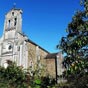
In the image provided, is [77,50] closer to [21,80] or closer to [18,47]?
[21,80]

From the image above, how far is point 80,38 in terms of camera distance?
13.0 metres

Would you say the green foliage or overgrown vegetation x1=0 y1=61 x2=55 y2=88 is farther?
the green foliage

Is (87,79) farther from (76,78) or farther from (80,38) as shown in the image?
(80,38)

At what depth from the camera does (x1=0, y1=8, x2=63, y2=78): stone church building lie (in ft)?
132

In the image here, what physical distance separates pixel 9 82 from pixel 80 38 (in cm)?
778

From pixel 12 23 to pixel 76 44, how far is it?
103 feet

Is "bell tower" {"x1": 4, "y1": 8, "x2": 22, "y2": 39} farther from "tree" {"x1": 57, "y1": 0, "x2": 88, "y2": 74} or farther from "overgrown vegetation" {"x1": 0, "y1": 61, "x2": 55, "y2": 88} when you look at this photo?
"tree" {"x1": 57, "y1": 0, "x2": 88, "y2": 74}

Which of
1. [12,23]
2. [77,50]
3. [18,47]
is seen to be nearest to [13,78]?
[77,50]

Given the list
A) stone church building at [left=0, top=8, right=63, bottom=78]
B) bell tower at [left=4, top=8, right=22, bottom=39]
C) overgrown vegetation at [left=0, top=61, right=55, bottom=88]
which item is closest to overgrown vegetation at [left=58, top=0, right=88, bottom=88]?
overgrown vegetation at [left=0, top=61, right=55, bottom=88]

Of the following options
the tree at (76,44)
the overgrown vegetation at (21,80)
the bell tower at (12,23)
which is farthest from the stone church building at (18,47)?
the tree at (76,44)

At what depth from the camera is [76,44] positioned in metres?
13.4

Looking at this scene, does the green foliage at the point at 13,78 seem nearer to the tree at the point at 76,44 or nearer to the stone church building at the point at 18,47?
the tree at the point at 76,44

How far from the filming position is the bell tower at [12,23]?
42.6 meters

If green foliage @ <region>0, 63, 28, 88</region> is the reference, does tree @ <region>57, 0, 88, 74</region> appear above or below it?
above
